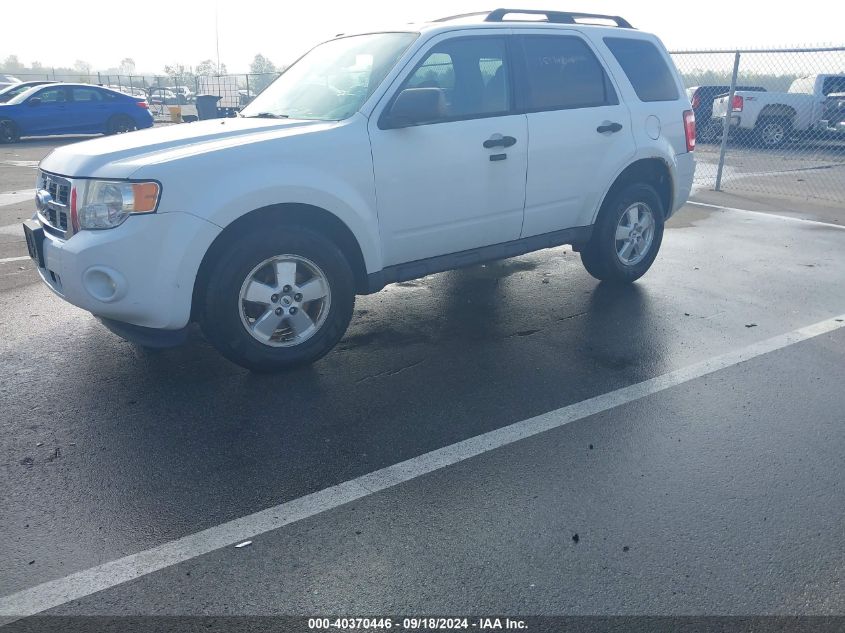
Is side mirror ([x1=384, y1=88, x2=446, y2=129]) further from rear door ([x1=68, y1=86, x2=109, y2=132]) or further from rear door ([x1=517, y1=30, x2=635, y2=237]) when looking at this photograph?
rear door ([x1=68, y1=86, x2=109, y2=132])

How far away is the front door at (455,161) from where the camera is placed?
4.78 metres

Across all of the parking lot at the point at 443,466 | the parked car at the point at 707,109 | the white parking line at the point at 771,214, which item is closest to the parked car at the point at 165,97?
the parked car at the point at 707,109

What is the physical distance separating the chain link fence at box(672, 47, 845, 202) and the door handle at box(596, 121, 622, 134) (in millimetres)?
7135

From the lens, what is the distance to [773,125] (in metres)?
18.7

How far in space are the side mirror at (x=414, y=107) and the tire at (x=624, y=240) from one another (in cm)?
202

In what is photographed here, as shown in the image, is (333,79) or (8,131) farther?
(8,131)

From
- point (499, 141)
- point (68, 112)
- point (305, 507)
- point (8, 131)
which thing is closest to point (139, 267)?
point (305, 507)

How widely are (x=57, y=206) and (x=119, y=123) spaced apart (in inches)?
713

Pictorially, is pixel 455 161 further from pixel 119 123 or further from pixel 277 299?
pixel 119 123

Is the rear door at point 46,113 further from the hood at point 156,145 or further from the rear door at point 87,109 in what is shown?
the hood at point 156,145

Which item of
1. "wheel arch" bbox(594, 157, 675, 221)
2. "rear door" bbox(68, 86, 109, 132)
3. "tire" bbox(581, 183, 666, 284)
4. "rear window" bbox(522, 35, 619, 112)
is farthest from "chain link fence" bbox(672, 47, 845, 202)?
"rear door" bbox(68, 86, 109, 132)

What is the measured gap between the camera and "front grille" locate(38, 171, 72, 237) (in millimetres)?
4219

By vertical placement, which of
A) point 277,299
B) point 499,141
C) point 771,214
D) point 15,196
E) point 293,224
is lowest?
point 771,214

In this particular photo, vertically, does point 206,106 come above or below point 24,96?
above
